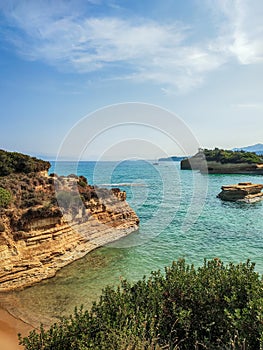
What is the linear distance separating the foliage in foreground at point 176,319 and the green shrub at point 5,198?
367 inches

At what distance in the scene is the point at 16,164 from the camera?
2150 cm

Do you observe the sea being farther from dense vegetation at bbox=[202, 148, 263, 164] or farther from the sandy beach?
dense vegetation at bbox=[202, 148, 263, 164]

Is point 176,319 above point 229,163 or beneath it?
beneath

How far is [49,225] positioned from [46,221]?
29cm

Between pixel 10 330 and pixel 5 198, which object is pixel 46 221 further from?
pixel 10 330

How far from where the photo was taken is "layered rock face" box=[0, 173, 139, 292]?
12.4 m

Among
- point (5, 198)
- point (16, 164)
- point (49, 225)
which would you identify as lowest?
point (49, 225)

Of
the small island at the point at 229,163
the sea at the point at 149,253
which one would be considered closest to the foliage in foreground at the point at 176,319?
the sea at the point at 149,253

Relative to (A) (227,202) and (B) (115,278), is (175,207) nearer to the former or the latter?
(A) (227,202)

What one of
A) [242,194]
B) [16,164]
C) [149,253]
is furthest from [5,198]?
[242,194]

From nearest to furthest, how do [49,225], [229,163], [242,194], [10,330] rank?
[10,330], [49,225], [242,194], [229,163]

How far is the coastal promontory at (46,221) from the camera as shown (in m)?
12.4

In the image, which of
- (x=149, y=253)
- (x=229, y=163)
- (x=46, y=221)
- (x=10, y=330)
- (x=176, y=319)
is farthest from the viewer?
(x=229, y=163)

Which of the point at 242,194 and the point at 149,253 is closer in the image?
the point at 149,253
